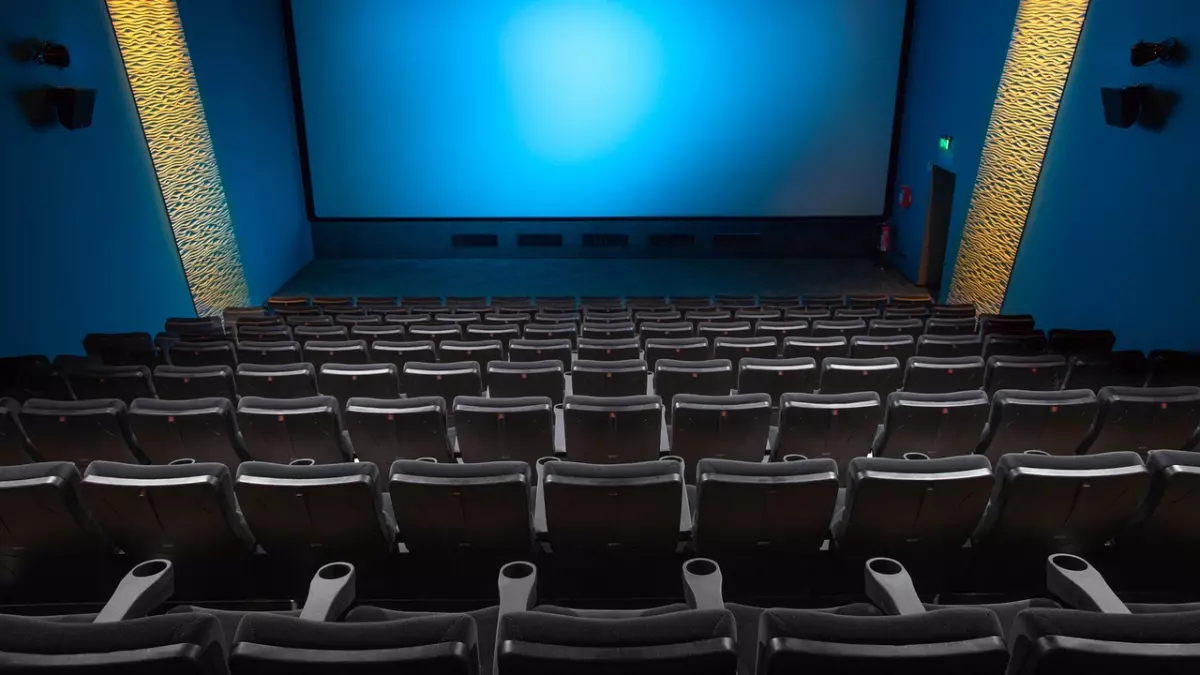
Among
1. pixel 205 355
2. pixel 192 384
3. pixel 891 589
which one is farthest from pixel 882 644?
pixel 205 355

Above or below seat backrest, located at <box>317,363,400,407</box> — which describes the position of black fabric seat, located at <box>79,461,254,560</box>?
above

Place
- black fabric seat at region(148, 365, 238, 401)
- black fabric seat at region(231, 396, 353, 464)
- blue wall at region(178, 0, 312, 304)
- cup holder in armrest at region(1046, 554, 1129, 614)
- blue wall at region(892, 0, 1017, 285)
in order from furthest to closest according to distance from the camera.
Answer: blue wall at region(178, 0, 312, 304) < blue wall at region(892, 0, 1017, 285) < black fabric seat at region(148, 365, 238, 401) < black fabric seat at region(231, 396, 353, 464) < cup holder in armrest at region(1046, 554, 1129, 614)

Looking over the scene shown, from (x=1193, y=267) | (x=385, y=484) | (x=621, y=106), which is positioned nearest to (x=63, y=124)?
(x=385, y=484)

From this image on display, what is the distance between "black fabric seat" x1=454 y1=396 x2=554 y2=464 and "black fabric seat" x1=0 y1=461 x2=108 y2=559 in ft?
4.78

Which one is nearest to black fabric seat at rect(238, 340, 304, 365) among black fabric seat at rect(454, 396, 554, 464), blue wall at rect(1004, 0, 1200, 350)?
black fabric seat at rect(454, 396, 554, 464)

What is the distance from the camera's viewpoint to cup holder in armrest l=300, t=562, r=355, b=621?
6.84ft

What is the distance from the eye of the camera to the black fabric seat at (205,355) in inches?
221

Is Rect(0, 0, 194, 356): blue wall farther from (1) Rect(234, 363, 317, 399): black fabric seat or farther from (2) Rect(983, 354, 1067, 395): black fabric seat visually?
(2) Rect(983, 354, 1067, 395): black fabric seat

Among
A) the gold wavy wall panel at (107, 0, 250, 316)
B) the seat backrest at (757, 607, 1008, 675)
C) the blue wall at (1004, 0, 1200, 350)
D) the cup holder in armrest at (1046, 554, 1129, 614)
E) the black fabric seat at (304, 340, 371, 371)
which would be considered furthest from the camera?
the gold wavy wall panel at (107, 0, 250, 316)

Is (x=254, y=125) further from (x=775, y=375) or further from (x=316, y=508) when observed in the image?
(x=316, y=508)

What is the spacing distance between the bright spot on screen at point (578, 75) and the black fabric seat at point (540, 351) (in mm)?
7117

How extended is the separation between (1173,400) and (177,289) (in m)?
9.26

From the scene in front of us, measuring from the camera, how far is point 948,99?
1026 cm

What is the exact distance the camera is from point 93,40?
758 centimetres
